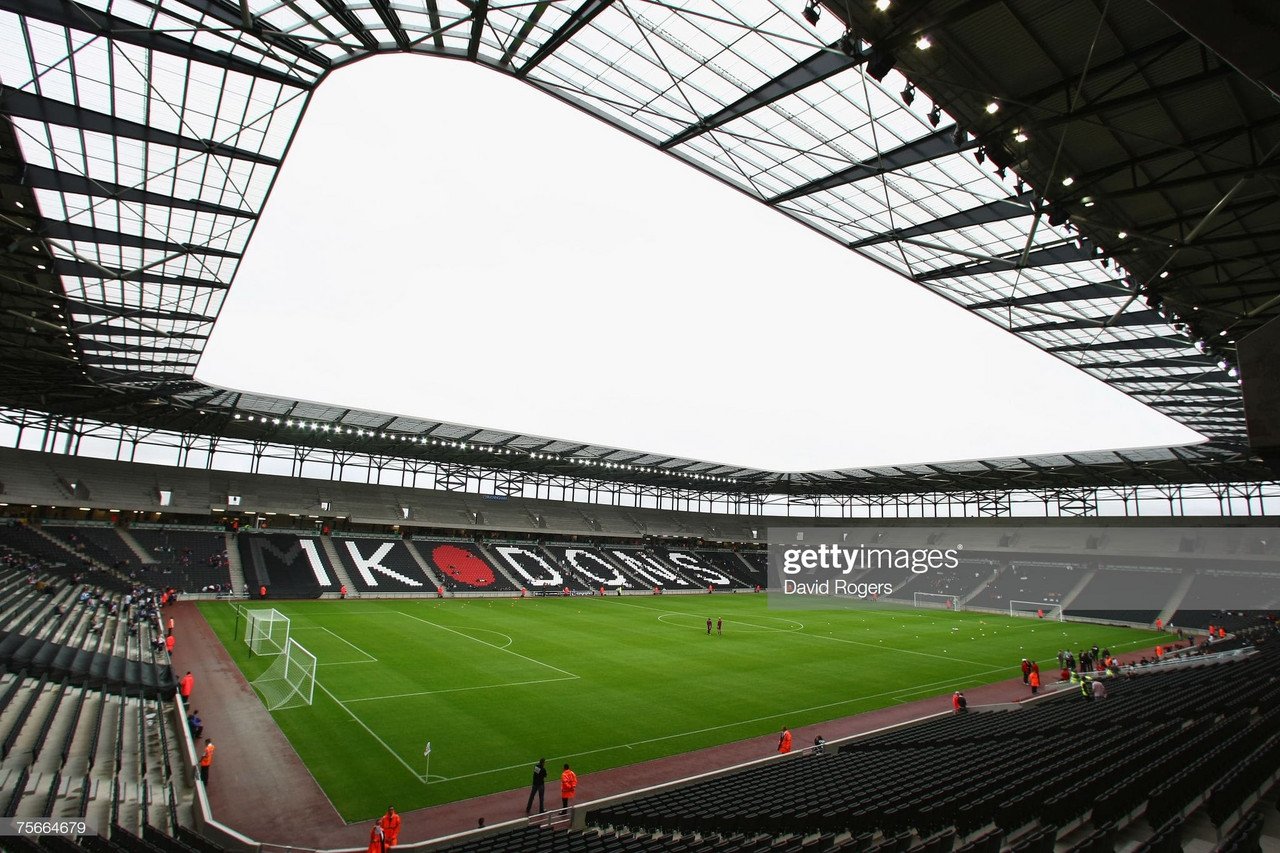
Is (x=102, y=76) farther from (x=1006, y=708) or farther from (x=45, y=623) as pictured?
(x=1006, y=708)

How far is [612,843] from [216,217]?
20.8 m

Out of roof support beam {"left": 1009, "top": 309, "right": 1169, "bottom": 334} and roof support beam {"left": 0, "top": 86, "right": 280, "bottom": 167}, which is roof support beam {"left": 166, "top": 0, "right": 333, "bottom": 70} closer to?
roof support beam {"left": 0, "top": 86, "right": 280, "bottom": 167}

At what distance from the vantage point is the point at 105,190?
17656mm

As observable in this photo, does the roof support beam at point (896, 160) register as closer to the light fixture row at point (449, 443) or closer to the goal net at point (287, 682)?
the goal net at point (287, 682)

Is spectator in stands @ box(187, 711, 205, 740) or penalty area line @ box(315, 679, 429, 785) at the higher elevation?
spectator in stands @ box(187, 711, 205, 740)

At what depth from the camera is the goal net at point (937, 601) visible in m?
66.4

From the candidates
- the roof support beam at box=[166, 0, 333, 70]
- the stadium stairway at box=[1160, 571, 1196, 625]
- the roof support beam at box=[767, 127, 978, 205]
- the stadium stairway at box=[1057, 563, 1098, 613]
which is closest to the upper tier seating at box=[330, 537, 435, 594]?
the roof support beam at box=[166, 0, 333, 70]

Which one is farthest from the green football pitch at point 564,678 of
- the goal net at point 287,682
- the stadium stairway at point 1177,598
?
the stadium stairway at point 1177,598

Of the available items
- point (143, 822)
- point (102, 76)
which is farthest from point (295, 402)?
→ point (143, 822)

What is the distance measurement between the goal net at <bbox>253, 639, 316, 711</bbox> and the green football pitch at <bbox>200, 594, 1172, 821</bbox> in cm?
54

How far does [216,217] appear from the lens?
19.8 metres

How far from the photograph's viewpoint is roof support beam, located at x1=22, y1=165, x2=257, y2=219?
1620cm

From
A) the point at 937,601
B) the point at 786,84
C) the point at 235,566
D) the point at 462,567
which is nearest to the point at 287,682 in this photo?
the point at 786,84

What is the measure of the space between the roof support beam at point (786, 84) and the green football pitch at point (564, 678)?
18054mm
